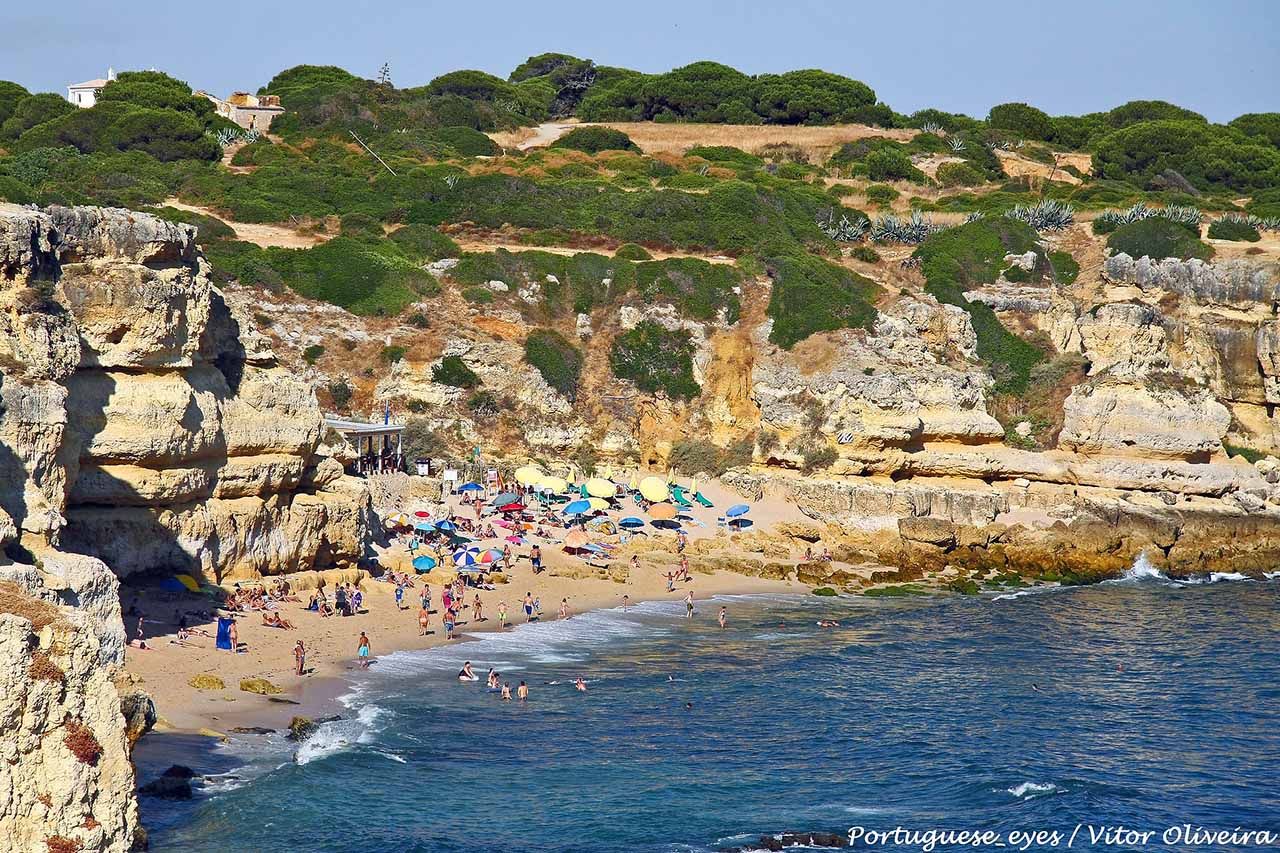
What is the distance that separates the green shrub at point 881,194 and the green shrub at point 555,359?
89.3 feet

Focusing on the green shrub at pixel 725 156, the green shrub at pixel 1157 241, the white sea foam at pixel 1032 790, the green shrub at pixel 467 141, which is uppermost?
the green shrub at pixel 467 141

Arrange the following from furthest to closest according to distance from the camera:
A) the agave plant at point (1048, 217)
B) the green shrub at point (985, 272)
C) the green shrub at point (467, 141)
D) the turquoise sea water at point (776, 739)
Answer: the green shrub at point (467, 141) < the agave plant at point (1048, 217) < the green shrub at point (985, 272) < the turquoise sea water at point (776, 739)

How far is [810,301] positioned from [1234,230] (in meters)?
23.5

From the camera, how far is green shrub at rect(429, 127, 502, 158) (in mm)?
82875

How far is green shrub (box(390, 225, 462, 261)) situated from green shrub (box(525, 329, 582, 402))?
7.65 metres

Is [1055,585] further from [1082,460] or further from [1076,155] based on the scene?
[1076,155]

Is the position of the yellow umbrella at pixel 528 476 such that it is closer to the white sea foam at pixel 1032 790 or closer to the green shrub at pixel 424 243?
the green shrub at pixel 424 243

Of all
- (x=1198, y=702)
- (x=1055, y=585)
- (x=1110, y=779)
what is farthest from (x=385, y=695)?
(x=1055, y=585)

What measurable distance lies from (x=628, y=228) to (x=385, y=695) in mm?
41463

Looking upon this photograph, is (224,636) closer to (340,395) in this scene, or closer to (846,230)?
(340,395)

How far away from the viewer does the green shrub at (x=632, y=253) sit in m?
62.5

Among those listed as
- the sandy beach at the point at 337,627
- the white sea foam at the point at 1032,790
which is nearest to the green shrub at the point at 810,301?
the sandy beach at the point at 337,627

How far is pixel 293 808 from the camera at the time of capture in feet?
68.3

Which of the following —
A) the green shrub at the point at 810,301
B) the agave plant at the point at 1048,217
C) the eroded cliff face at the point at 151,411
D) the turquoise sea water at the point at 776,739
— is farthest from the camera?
the agave plant at the point at 1048,217
